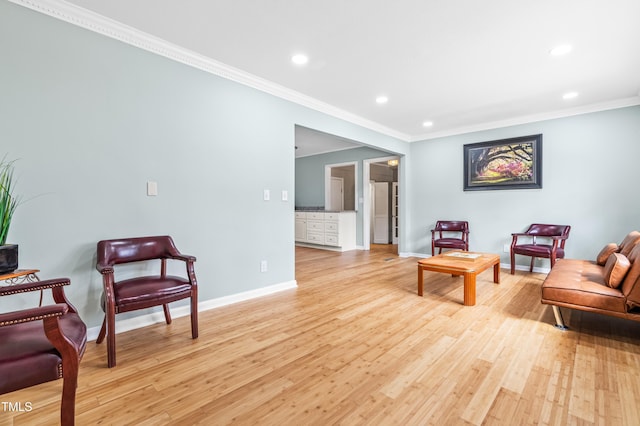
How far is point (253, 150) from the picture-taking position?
330cm

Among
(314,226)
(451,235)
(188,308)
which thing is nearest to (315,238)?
(314,226)

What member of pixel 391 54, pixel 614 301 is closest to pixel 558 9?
pixel 391 54

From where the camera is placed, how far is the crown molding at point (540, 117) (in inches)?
160

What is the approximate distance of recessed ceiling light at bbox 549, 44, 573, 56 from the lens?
2682 mm

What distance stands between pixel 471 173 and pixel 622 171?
6.22 ft

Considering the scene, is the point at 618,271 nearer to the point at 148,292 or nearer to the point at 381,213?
the point at 148,292

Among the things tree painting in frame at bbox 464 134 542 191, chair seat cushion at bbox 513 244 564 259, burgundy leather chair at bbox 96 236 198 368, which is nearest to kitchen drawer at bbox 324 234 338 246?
tree painting in frame at bbox 464 134 542 191

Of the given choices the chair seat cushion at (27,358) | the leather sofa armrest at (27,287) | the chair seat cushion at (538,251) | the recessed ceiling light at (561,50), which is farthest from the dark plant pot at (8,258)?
the chair seat cushion at (538,251)

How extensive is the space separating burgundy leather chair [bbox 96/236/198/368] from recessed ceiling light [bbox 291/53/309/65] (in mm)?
1987

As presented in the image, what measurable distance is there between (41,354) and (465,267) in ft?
10.4

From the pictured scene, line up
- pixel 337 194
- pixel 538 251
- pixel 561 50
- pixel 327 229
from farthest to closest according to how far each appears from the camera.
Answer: pixel 337 194, pixel 327 229, pixel 538 251, pixel 561 50

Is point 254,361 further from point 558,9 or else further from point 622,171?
point 622,171

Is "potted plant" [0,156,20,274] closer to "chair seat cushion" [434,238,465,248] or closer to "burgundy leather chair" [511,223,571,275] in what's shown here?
"chair seat cushion" [434,238,465,248]

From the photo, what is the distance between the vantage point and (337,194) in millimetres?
8148
